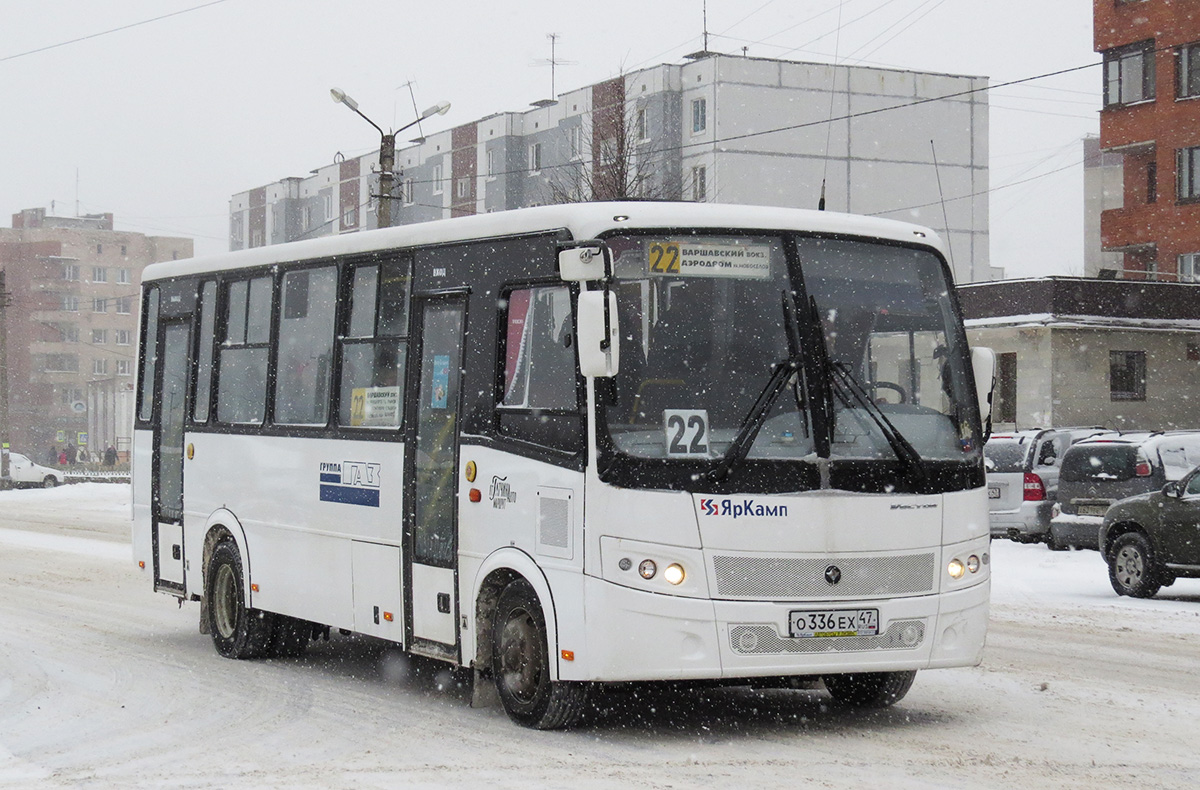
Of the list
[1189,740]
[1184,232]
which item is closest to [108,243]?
[1184,232]

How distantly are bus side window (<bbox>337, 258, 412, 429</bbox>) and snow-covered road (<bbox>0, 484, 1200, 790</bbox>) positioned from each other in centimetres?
180

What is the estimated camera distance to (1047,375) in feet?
133

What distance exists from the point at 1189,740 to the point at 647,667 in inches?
107

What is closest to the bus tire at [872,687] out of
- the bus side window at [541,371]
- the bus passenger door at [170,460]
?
the bus side window at [541,371]

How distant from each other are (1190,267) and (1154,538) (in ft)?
115

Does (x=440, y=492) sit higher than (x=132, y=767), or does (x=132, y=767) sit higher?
(x=440, y=492)

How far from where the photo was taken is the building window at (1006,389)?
41.8m

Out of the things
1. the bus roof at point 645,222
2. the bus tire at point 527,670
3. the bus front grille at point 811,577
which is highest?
the bus roof at point 645,222

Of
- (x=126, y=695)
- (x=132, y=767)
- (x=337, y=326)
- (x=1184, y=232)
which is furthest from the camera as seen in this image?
(x=1184, y=232)

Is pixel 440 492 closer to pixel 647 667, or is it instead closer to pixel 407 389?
pixel 407 389

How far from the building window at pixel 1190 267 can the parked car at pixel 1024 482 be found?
25.4 m

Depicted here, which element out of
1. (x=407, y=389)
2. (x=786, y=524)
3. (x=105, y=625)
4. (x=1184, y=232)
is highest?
(x=1184, y=232)

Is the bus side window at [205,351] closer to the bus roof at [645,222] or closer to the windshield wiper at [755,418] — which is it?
the bus roof at [645,222]

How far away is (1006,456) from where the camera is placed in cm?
2647
